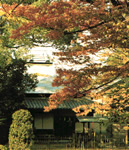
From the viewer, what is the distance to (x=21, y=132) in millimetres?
17438

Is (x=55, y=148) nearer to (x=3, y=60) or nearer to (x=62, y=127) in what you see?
(x=62, y=127)

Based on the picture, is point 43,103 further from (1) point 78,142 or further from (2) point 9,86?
(2) point 9,86

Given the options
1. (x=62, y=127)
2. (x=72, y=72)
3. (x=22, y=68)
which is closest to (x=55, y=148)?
(x=62, y=127)

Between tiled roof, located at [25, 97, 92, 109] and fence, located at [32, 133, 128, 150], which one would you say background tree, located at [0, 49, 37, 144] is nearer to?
fence, located at [32, 133, 128, 150]

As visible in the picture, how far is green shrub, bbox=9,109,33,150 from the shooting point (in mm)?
17297

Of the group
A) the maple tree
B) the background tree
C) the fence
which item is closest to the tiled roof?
the fence

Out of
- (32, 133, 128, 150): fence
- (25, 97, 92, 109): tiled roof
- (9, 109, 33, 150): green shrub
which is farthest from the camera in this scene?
(25, 97, 92, 109): tiled roof

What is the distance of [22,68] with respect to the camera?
2081 centimetres

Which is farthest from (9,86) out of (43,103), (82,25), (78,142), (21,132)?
(82,25)

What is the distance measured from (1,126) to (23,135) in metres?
3.88

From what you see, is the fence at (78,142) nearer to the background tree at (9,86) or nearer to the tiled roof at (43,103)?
the tiled roof at (43,103)

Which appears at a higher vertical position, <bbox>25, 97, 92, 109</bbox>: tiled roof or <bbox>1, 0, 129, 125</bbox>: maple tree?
<bbox>1, 0, 129, 125</bbox>: maple tree

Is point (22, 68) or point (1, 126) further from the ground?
point (22, 68)

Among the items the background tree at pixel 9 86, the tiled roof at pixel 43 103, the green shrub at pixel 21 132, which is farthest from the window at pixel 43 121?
the green shrub at pixel 21 132
